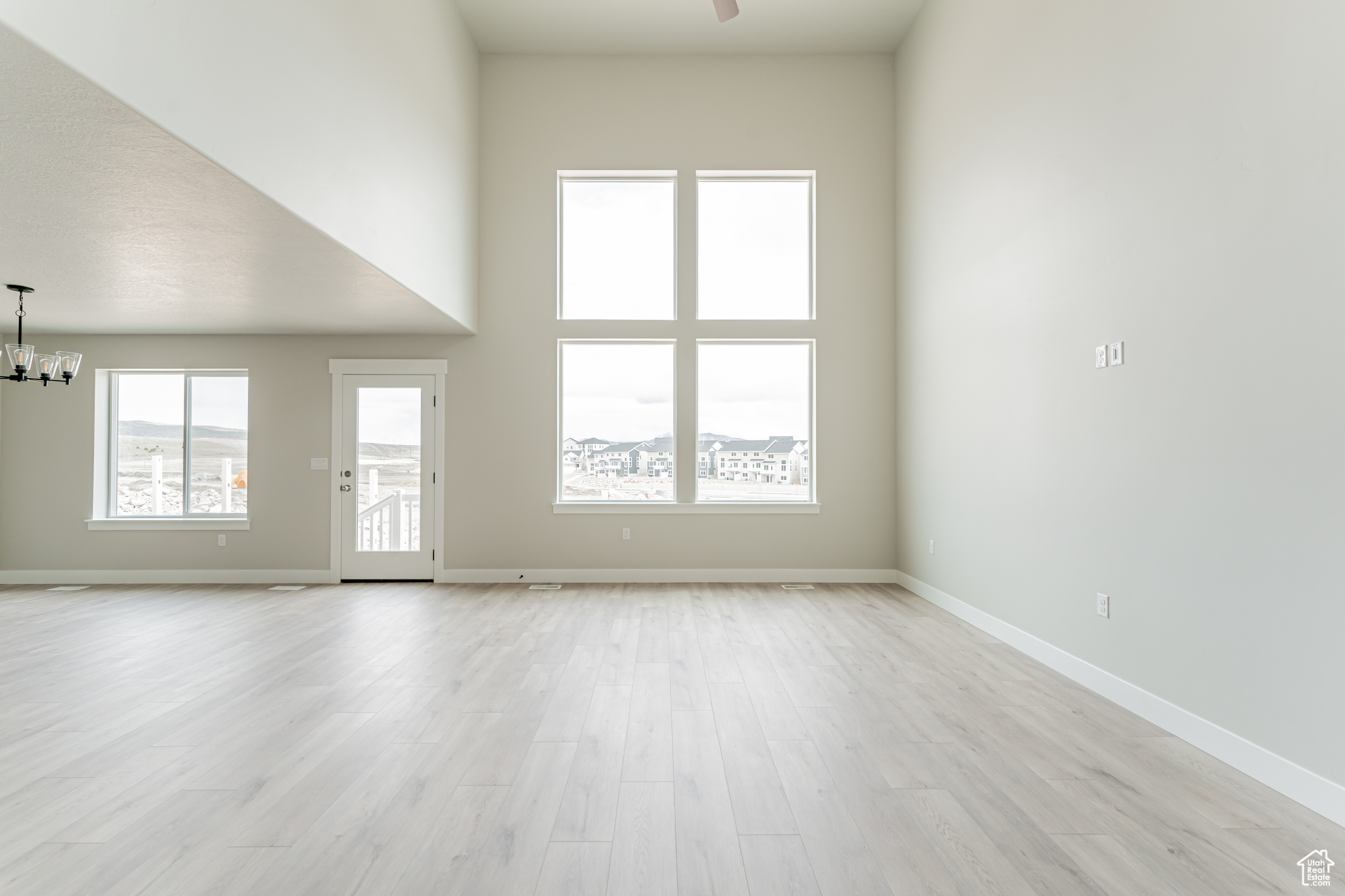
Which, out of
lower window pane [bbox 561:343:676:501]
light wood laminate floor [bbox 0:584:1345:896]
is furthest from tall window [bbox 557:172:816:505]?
light wood laminate floor [bbox 0:584:1345:896]

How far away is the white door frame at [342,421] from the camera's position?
6.45 meters

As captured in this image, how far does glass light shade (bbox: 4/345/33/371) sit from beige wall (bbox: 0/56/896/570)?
6.11 feet

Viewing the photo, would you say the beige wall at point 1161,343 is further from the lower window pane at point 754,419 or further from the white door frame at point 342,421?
the white door frame at point 342,421

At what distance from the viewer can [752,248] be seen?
6.66 metres

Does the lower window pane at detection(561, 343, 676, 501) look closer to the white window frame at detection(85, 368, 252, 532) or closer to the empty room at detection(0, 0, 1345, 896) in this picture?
the empty room at detection(0, 0, 1345, 896)

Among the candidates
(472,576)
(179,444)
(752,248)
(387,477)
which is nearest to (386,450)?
(387,477)

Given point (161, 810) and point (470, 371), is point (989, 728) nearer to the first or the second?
point (161, 810)

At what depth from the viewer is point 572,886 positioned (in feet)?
6.05

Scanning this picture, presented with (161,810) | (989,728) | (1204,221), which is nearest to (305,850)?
(161,810)

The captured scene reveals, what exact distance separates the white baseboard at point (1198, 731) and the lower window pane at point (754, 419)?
8.31ft

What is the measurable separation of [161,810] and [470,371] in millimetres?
4667

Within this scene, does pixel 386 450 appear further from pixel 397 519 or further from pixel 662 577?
pixel 662 577

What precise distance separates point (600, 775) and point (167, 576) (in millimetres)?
6100

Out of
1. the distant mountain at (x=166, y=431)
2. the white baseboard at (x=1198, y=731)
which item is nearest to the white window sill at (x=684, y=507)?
the white baseboard at (x=1198, y=731)
